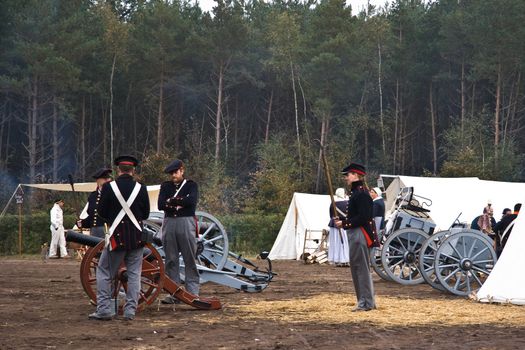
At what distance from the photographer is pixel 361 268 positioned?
33.2 feet

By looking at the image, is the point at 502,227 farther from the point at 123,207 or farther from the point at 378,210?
the point at 123,207

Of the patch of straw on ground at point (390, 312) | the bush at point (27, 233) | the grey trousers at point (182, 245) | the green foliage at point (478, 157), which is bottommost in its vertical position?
the bush at point (27, 233)

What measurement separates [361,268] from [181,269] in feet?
7.78

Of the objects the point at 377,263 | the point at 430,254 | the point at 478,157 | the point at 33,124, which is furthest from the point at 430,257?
the point at 33,124

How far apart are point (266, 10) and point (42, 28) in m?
19.8

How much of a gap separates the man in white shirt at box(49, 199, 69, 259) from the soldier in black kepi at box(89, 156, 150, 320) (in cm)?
1667

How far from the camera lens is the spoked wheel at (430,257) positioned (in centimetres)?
1297

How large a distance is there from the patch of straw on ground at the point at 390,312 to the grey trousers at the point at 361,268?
6.5 inches

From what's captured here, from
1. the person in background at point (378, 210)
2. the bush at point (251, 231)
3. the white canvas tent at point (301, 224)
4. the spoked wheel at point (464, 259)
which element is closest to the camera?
the spoked wheel at point (464, 259)

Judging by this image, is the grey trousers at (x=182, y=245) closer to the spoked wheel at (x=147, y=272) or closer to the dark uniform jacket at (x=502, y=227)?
the spoked wheel at (x=147, y=272)

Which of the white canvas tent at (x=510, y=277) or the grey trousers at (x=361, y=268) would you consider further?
the white canvas tent at (x=510, y=277)

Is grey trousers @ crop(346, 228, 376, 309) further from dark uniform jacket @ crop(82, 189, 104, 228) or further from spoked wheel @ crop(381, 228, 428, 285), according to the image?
spoked wheel @ crop(381, 228, 428, 285)

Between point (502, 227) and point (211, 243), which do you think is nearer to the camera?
point (211, 243)

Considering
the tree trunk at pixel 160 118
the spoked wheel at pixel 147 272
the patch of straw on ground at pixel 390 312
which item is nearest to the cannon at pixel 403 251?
the patch of straw on ground at pixel 390 312
